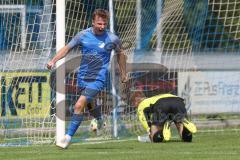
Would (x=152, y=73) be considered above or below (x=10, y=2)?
below

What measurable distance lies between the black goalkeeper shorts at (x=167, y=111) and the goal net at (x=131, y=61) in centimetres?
120

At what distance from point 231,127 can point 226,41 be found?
5.73ft

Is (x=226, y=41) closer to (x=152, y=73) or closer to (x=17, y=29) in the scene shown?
(x=152, y=73)

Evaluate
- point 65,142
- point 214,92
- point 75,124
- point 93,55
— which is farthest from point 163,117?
point 214,92

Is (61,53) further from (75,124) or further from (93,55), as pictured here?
(75,124)

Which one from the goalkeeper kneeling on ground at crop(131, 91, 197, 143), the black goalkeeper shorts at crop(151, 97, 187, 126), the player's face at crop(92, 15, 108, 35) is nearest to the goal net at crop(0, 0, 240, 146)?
the goalkeeper kneeling on ground at crop(131, 91, 197, 143)

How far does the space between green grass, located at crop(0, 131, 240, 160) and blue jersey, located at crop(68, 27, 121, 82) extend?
1057 millimetres

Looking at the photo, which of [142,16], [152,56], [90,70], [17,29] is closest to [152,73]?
[152,56]

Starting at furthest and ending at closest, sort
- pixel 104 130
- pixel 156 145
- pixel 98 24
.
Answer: pixel 104 130
pixel 156 145
pixel 98 24

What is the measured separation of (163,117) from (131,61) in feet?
9.15

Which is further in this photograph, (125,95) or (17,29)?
(125,95)

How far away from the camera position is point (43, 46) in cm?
1497

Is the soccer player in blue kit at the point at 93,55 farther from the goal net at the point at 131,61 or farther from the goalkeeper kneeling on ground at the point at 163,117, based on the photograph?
the goalkeeper kneeling on ground at the point at 163,117

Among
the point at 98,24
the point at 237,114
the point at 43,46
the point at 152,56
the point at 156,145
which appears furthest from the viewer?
the point at 237,114
